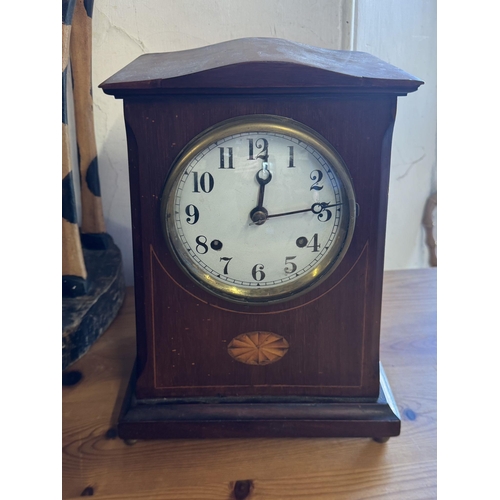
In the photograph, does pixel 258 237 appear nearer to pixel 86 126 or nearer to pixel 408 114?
pixel 86 126

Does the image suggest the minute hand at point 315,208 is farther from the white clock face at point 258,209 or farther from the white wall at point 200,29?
the white wall at point 200,29

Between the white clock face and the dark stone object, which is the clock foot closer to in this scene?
the white clock face

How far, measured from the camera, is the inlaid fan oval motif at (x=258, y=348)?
31.5 inches

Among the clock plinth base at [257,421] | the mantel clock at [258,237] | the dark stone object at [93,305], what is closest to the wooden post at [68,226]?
the dark stone object at [93,305]

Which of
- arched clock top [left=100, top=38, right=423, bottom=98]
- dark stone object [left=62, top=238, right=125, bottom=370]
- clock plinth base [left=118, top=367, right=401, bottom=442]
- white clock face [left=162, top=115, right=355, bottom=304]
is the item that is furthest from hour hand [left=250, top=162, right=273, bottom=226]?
dark stone object [left=62, top=238, right=125, bottom=370]

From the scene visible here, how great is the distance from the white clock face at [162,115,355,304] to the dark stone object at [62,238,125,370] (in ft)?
1.00

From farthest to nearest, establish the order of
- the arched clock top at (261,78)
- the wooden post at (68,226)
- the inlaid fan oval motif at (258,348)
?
the wooden post at (68,226), the inlaid fan oval motif at (258,348), the arched clock top at (261,78)

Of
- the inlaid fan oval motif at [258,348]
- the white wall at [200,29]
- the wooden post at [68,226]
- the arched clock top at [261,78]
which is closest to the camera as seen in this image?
the arched clock top at [261,78]

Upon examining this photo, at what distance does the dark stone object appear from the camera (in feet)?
3.13

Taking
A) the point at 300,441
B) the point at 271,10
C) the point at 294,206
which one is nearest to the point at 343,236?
the point at 294,206

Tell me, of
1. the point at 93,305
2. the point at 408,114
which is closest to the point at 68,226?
the point at 93,305

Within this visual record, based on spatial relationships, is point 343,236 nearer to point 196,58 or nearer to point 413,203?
point 196,58

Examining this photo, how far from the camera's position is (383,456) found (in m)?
0.79

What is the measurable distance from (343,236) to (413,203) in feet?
2.37
